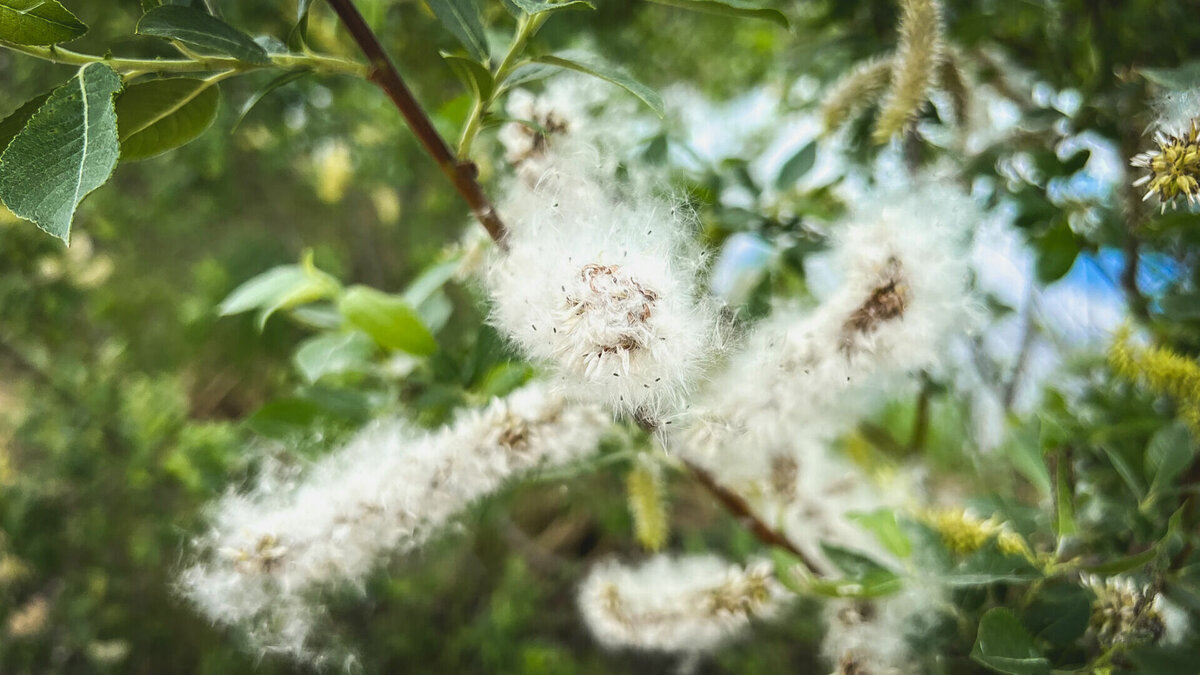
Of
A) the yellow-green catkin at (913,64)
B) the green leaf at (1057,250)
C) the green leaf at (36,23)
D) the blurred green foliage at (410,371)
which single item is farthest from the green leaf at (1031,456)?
the green leaf at (36,23)

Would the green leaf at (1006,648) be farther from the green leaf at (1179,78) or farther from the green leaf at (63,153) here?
the green leaf at (63,153)

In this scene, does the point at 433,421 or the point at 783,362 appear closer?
the point at 783,362

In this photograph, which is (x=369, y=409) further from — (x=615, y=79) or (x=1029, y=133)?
(x=1029, y=133)

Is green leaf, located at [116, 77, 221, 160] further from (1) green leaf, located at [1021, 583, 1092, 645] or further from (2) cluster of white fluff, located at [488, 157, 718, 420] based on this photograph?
(1) green leaf, located at [1021, 583, 1092, 645]

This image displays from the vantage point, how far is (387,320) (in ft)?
1.56

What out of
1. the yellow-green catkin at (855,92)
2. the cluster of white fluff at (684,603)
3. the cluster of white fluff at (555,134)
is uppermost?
the cluster of white fluff at (555,134)

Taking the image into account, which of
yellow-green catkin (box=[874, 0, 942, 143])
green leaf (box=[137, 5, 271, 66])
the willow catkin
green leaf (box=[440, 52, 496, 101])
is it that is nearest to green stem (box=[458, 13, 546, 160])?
green leaf (box=[440, 52, 496, 101])

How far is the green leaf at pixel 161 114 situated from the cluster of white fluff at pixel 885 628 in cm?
51

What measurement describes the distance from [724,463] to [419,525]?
0.22 m

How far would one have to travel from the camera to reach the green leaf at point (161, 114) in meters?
0.34

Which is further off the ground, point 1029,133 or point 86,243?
point 86,243

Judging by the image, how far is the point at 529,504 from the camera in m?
1.33

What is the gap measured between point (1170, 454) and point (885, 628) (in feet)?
0.70

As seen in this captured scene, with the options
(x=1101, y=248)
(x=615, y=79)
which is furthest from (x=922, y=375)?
(x=615, y=79)
